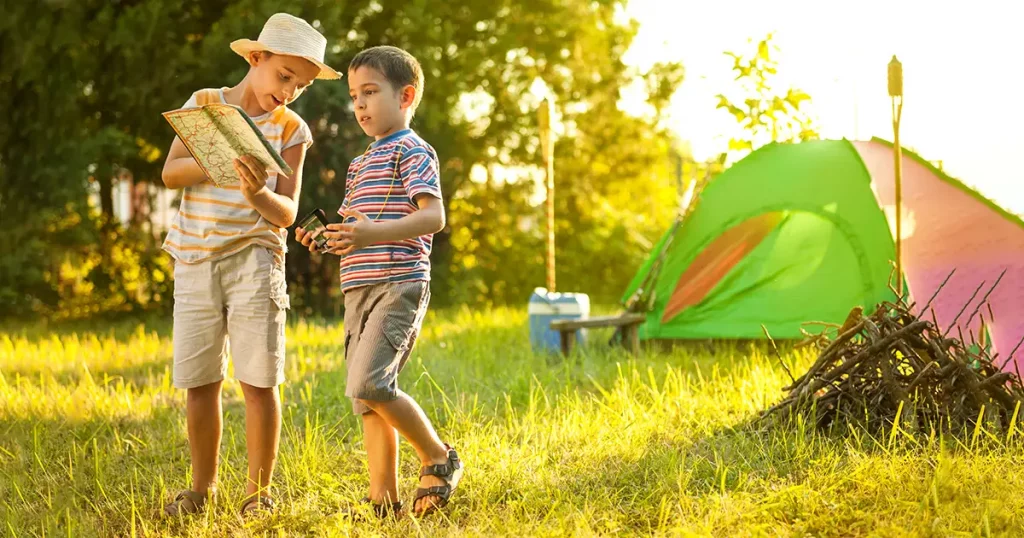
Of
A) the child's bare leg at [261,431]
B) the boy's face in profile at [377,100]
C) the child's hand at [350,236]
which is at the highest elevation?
the boy's face in profile at [377,100]

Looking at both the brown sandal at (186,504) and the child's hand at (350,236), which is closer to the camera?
the child's hand at (350,236)

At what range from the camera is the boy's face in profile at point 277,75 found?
9.23 ft

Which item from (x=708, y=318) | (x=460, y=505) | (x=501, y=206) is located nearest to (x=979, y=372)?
(x=460, y=505)

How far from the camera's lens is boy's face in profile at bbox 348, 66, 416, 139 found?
2.72 metres

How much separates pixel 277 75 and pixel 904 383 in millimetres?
2241

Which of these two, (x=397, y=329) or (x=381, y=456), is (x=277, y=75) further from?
(x=381, y=456)

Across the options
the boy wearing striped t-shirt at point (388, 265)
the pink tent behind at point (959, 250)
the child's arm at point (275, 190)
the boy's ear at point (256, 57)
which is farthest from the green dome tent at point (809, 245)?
the boy's ear at point (256, 57)

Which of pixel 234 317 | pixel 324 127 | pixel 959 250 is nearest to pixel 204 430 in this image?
pixel 234 317

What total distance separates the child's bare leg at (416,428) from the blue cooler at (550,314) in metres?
3.01

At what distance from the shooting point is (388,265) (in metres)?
2.71

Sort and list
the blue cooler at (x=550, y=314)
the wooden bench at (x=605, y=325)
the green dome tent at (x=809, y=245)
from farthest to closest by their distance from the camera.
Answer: the blue cooler at (x=550, y=314), the wooden bench at (x=605, y=325), the green dome tent at (x=809, y=245)

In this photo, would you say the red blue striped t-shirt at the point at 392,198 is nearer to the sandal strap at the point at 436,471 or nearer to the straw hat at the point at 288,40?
the straw hat at the point at 288,40

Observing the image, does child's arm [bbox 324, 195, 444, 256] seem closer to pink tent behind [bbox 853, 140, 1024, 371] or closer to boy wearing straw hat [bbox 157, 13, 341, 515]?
boy wearing straw hat [bbox 157, 13, 341, 515]

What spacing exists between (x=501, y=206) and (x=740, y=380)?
6048mm
